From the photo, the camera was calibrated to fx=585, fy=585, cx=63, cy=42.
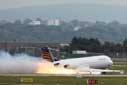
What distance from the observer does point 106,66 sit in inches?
5167

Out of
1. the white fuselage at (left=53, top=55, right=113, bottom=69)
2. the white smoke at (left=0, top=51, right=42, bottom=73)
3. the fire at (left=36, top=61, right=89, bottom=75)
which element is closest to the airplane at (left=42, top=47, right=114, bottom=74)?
the white fuselage at (left=53, top=55, right=113, bottom=69)

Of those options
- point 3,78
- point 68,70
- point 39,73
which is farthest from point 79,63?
point 3,78

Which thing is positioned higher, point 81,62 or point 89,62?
point 81,62

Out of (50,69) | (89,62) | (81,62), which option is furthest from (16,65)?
(89,62)

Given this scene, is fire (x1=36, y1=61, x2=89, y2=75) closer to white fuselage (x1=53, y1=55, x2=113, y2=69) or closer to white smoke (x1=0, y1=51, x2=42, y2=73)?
white smoke (x1=0, y1=51, x2=42, y2=73)

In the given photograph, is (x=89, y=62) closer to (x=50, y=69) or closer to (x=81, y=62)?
(x=81, y=62)

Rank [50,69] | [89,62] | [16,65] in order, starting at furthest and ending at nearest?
[89,62] → [50,69] → [16,65]

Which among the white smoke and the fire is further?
the fire

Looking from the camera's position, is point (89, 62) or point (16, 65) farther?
point (89, 62)

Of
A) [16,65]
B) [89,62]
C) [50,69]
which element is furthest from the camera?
[89,62]

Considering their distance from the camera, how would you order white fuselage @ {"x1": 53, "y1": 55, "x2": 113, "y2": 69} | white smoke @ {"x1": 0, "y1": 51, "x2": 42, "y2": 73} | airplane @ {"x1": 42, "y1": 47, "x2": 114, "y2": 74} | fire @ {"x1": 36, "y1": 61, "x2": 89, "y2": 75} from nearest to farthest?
white smoke @ {"x1": 0, "y1": 51, "x2": 42, "y2": 73} < fire @ {"x1": 36, "y1": 61, "x2": 89, "y2": 75} < airplane @ {"x1": 42, "y1": 47, "x2": 114, "y2": 74} < white fuselage @ {"x1": 53, "y1": 55, "x2": 113, "y2": 69}

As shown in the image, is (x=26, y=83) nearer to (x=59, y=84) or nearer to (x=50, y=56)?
(x=59, y=84)

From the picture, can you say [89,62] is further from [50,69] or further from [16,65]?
[16,65]

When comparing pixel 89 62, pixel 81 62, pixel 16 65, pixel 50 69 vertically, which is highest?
pixel 16 65
